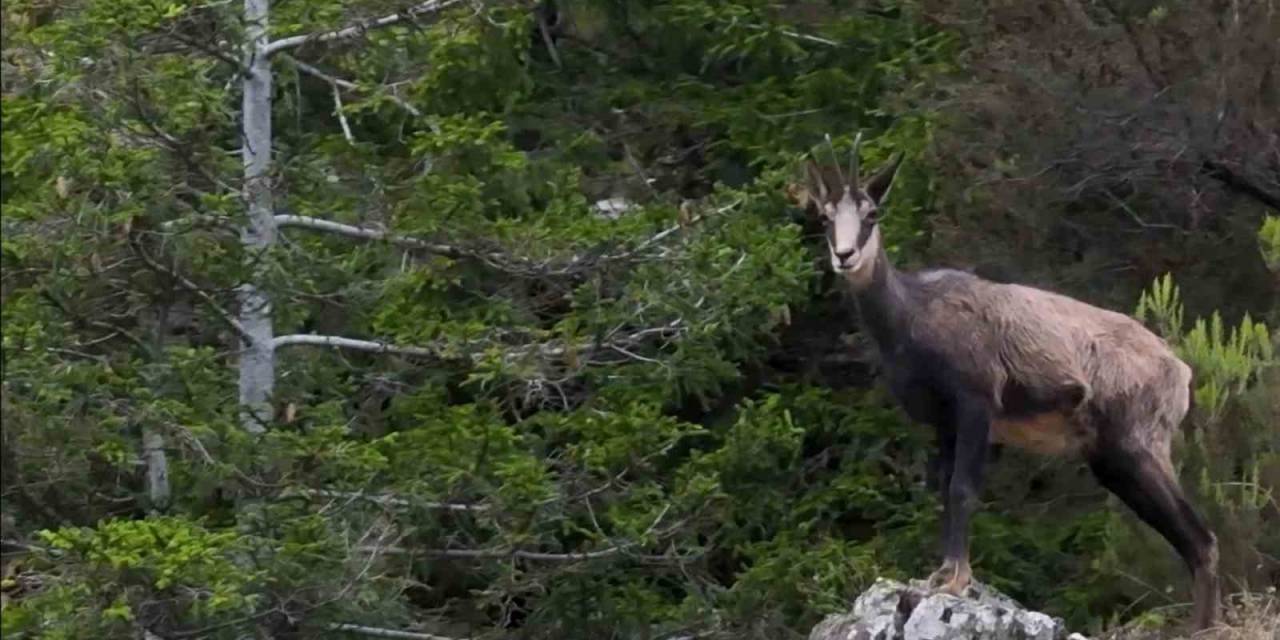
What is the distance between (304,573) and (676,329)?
223 centimetres

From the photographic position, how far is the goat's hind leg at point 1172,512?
30.9ft

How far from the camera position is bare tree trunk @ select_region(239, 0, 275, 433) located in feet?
34.4

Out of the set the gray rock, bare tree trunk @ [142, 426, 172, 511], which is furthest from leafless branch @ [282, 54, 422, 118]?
the gray rock

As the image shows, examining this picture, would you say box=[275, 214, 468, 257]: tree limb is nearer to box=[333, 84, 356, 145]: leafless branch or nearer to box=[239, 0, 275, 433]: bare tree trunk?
box=[239, 0, 275, 433]: bare tree trunk

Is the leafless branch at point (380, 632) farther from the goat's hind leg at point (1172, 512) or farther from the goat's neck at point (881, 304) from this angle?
the goat's hind leg at point (1172, 512)

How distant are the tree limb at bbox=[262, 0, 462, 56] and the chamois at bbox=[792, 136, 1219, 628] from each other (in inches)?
89.8

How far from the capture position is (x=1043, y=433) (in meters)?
9.52

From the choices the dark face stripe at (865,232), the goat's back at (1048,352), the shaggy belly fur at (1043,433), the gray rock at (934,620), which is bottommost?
the gray rock at (934,620)

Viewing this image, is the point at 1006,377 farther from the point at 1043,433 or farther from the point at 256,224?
the point at 256,224

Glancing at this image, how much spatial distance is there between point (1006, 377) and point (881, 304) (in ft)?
1.88

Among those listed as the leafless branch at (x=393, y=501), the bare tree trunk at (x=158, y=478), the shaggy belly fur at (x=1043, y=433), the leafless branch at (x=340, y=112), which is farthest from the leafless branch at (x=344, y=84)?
the shaggy belly fur at (x=1043, y=433)

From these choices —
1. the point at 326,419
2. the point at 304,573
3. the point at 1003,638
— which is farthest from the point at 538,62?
the point at 1003,638

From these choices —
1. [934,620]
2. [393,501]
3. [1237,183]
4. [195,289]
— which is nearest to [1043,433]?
[934,620]

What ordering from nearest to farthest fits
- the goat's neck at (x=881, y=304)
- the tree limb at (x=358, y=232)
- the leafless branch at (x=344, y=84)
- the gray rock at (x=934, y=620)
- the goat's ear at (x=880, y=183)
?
the gray rock at (x=934, y=620) < the goat's ear at (x=880, y=183) < the goat's neck at (x=881, y=304) < the tree limb at (x=358, y=232) < the leafless branch at (x=344, y=84)
